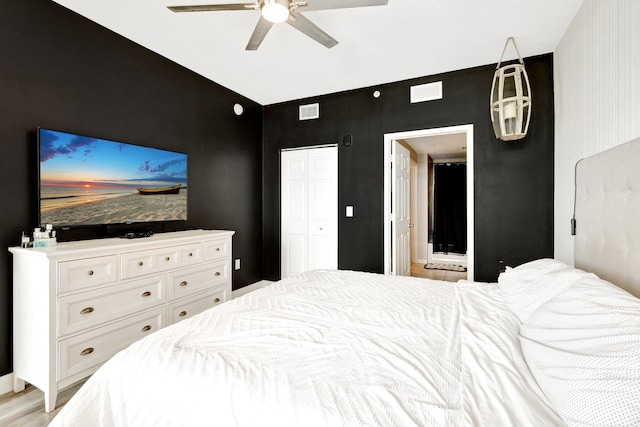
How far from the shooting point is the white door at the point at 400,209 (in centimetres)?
376

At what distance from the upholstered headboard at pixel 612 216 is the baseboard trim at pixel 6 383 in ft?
11.9

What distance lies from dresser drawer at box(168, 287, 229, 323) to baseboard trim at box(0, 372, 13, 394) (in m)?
0.99

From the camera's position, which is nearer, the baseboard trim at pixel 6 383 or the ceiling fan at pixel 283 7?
the ceiling fan at pixel 283 7

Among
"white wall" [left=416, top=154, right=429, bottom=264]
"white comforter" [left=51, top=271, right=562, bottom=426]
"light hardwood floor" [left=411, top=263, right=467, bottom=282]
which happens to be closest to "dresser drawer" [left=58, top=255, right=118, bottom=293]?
"white comforter" [left=51, top=271, right=562, bottom=426]

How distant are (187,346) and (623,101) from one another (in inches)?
97.6

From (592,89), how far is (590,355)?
6.74ft

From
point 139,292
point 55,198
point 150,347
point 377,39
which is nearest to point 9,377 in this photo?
point 139,292

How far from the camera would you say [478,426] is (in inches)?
29.8

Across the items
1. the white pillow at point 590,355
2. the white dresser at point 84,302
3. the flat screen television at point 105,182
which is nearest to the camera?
the white pillow at point 590,355

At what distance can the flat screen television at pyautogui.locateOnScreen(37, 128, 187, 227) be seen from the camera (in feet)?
7.00

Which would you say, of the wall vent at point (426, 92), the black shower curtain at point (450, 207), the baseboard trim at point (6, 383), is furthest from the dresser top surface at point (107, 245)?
the black shower curtain at point (450, 207)

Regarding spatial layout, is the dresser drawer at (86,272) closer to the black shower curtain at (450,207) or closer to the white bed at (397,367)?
the white bed at (397,367)

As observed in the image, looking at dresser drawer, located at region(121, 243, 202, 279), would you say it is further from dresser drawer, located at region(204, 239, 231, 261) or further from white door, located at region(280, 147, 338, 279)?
white door, located at region(280, 147, 338, 279)

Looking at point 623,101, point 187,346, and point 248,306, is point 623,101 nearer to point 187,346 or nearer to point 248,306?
point 248,306
